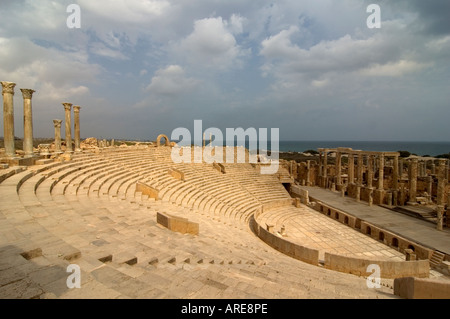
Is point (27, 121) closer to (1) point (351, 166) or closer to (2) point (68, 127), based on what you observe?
(2) point (68, 127)

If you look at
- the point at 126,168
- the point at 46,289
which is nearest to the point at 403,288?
the point at 46,289

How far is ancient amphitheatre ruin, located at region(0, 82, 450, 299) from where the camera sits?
3.75m

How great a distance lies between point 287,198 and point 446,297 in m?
18.7

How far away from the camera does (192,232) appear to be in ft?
26.9

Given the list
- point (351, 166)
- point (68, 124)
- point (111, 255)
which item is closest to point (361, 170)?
point (351, 166)

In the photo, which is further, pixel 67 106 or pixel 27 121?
pixel 67 106

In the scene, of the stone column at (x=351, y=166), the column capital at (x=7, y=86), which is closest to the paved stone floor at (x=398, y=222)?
the stone column at (x=351, y=166)

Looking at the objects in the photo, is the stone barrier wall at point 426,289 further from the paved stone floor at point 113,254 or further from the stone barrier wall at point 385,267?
the stone barrier wall at point 385,267

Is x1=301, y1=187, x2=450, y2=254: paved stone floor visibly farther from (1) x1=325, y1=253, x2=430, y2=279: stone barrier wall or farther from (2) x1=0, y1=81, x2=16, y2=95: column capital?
(2) x1=0, y1=81, x2=16, y2=95: column capital

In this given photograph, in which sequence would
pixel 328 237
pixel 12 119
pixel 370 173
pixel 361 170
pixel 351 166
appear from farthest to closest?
pixel 351 166
pixel 361 170
pixel 370 173
pixel 328 237
pixel 12 119

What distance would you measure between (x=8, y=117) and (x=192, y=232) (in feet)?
33.2

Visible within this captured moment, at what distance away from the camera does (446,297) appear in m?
4.20

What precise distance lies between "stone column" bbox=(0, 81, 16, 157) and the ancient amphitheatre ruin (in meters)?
0.04

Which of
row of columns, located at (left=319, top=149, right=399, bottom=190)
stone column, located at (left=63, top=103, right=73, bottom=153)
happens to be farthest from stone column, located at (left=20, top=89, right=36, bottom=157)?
row of columns, located at (left=319, top=149, right=399, bottom=190)
